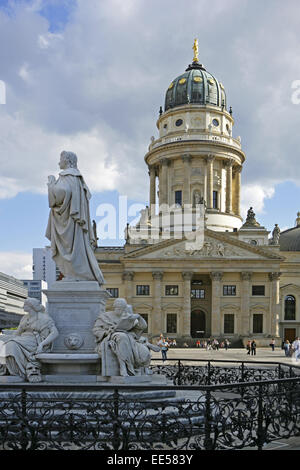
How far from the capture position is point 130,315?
8.73 m

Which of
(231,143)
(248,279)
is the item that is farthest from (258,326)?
(231,143)

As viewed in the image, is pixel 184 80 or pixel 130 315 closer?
pixel 130 315

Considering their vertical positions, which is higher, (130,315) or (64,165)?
(64,165)

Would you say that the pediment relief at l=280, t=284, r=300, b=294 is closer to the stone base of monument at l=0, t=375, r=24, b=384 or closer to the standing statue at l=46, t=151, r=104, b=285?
the standing statue at l=46, t=151, r=104, b=285

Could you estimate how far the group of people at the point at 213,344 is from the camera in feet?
175

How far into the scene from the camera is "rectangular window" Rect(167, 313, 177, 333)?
6194 cm

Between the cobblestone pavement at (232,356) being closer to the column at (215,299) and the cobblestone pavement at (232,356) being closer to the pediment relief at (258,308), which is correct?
the column at (215,299)

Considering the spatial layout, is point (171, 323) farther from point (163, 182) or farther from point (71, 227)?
point (71, 227)

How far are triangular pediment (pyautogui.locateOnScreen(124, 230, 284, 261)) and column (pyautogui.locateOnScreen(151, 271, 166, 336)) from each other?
238 centimetres

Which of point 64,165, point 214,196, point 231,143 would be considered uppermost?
point 231,143

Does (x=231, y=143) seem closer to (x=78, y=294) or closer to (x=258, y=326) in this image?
(x=258, y=326)

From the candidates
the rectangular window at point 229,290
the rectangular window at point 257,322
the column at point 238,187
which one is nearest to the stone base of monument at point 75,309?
the rectangular window at point 229,290

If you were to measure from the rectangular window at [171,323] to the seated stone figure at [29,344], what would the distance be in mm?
53976
